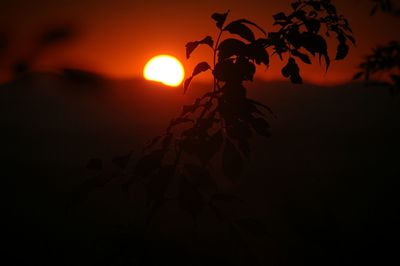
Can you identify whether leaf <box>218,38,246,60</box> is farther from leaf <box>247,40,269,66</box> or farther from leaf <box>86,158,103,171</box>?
leaf <box>86,158,103,171</box>

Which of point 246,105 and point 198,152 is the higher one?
point 246,105

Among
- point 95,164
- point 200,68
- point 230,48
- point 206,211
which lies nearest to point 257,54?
point 230,48

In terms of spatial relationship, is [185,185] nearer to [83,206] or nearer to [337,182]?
[83,206]

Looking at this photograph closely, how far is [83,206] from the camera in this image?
21.9 feet

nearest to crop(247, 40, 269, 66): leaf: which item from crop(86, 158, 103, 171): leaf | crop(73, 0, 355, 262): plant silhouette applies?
crop(73, 0, 355, 262): plant silhouette

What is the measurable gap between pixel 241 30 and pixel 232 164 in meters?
0.45

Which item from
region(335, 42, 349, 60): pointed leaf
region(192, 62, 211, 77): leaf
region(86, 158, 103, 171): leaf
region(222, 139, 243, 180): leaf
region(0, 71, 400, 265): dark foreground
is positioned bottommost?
region(0, 71, 400, 265): dark foreground

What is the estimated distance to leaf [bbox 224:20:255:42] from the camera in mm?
1353

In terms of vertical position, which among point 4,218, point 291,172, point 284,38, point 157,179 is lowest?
point 4,218

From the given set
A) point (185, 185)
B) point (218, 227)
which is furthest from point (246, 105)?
point (218, 227)

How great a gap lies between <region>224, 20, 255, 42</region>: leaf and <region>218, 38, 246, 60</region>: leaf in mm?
25

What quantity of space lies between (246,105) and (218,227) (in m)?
5.06

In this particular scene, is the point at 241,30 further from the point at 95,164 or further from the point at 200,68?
the point at 95,164

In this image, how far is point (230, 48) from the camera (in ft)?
4.40
